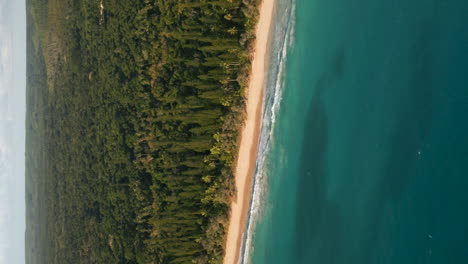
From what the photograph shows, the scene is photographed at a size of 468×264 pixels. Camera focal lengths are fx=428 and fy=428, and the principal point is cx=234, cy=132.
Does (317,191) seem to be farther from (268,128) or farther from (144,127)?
(144,127)

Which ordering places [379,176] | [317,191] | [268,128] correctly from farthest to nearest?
[268,128] < [317,191] < [379,176]

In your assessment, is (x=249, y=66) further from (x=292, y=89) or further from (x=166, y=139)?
(x=166, y=139)

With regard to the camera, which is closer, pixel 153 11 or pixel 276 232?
pixel 276 232

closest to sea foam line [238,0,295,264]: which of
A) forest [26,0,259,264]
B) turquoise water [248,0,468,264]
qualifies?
turquoise water [248,0,468,264]

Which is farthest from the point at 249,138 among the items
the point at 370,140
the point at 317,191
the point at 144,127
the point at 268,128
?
the point at 144,127

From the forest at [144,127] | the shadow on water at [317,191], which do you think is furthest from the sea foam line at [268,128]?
the shadow on water at [317,191]

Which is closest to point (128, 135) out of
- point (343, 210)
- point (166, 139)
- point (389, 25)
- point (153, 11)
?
point (166, 139)
